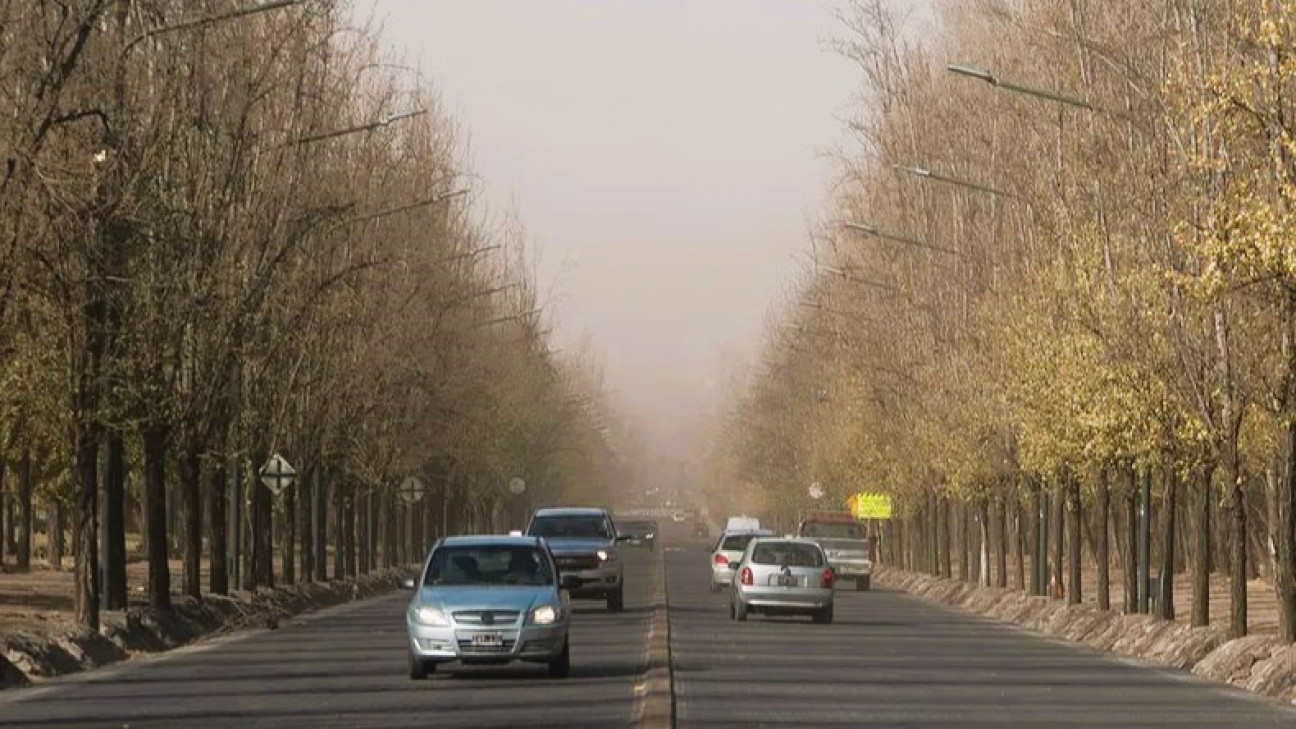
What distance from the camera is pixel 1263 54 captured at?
114 ft

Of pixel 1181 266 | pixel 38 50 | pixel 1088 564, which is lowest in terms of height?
pixel 1088 564

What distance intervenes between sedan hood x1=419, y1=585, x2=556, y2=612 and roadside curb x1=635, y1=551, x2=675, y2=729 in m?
1.50

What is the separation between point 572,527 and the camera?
5638 cm

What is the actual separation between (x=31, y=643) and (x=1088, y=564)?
6604 cm

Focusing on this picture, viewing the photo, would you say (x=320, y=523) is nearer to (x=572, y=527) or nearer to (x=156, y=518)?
(x=572, y=527)

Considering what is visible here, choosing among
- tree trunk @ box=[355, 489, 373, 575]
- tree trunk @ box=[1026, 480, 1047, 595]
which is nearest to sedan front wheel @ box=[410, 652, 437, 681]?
tree trunk @ box=[1026, 480, 1047, 595]

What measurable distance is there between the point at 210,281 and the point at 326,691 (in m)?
16.6

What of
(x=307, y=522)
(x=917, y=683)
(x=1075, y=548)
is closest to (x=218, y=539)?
(x=307, y=522)

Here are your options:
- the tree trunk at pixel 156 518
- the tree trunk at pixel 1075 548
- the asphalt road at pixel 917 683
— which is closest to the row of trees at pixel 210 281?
the tree trunk at pixel 156 518

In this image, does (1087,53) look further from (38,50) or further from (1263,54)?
(38,50)

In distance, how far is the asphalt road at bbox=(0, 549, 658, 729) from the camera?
25625 mm

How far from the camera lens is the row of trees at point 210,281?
124ft

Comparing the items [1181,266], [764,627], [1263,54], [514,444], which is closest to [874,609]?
[764,627]

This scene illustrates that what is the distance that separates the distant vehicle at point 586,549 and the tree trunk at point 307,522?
1180 centimetres
